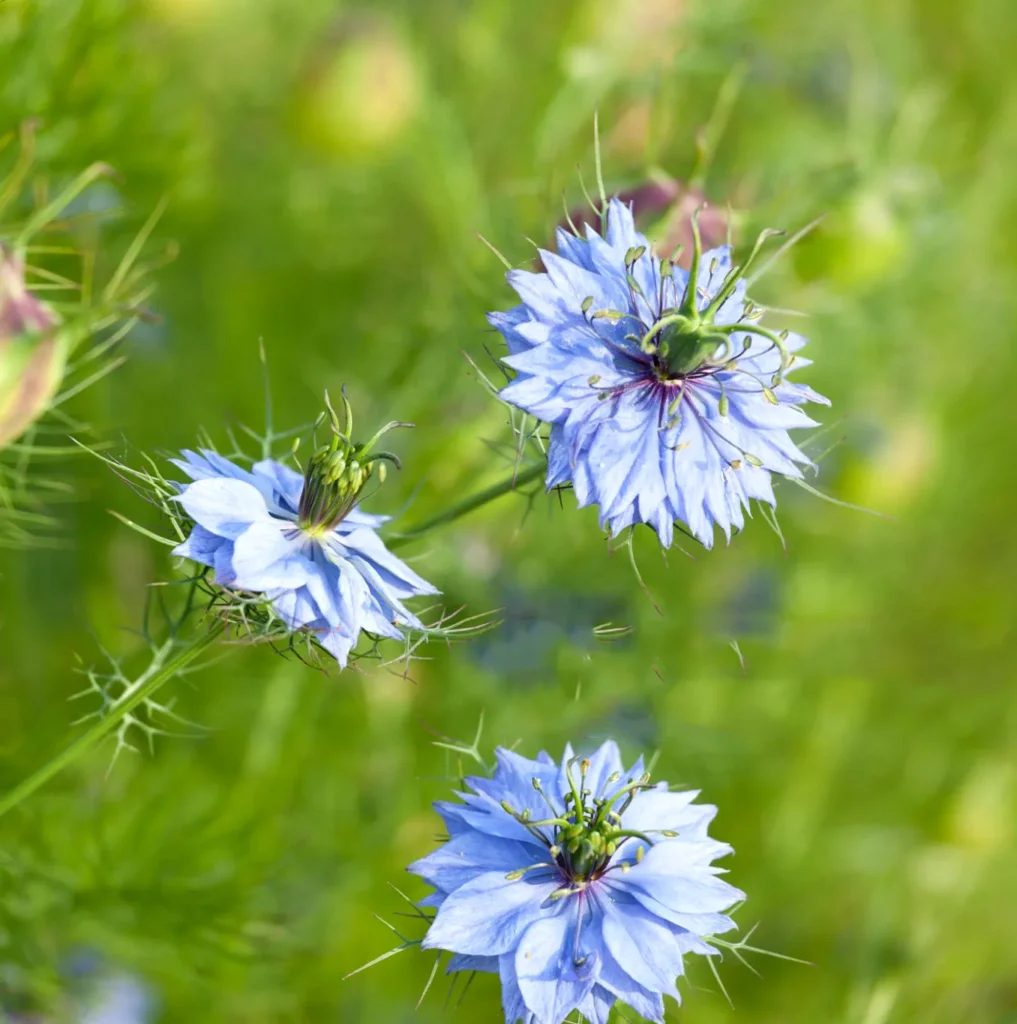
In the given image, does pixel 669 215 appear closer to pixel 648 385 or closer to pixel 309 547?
pixel 648 385

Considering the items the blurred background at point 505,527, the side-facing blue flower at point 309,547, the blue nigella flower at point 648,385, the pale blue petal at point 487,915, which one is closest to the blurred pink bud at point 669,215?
the blurred background at point 505,527

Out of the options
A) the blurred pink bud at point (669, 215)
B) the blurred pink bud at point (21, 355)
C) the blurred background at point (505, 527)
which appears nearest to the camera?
the blurred pink bud at point (21, 355)

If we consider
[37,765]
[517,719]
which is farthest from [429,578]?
[37,765]

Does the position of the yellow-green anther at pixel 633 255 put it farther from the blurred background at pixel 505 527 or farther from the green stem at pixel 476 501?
the blurred background at pixel 505 527

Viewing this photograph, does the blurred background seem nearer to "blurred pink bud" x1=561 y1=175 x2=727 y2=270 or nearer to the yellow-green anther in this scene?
"blurred pink bud" x1=561 y1=175 x2=727 y2=270

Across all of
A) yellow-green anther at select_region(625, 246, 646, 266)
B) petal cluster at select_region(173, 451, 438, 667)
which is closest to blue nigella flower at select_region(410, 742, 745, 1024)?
petal cluster at select_region(173, 451, 438, 667)

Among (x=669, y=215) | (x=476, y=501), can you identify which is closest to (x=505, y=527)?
(x=669, y=215)
